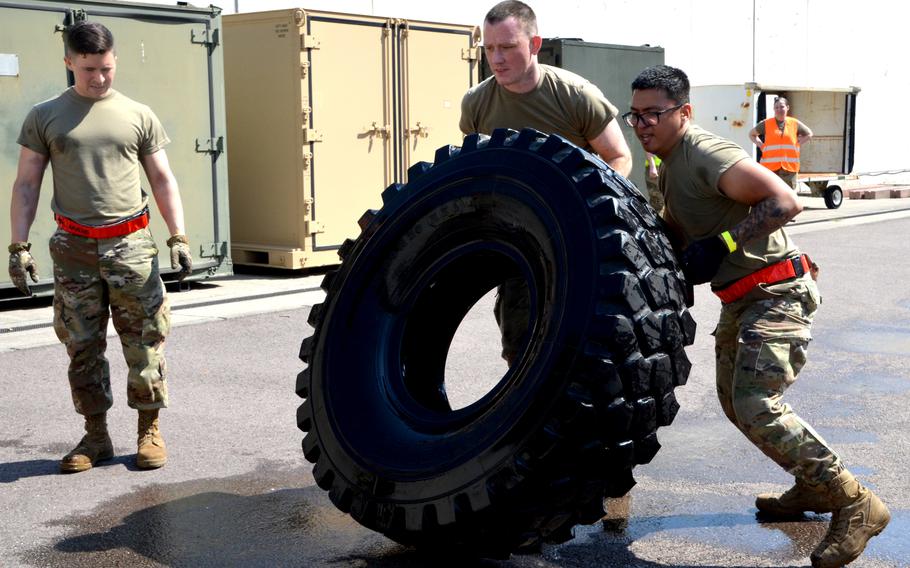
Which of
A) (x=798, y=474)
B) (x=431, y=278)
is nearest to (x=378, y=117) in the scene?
(x=431, y=278)

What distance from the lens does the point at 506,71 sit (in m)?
4.75

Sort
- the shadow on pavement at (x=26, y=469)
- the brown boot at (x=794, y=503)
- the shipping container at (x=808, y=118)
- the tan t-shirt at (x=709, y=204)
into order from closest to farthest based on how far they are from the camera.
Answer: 1. the tan t-shirt at (x=709, y=204)
2. the brown boot at (x=794, y=503)
3. the shadow on pavement at (x=26, y=469)
4. the shipping container at (x=808, y=118)

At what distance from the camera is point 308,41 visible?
1095 cm

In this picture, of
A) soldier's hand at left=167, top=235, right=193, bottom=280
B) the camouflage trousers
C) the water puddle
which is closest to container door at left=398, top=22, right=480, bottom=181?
the water puddle

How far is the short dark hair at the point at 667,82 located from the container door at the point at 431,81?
7916mm

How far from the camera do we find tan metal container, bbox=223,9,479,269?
1112 centimetres

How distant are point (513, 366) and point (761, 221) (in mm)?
922

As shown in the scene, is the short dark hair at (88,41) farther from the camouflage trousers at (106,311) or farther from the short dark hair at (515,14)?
the short dark hair at (515,14)

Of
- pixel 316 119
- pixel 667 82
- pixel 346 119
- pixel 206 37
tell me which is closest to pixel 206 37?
pixel 206 37

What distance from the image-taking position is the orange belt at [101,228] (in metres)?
5.08

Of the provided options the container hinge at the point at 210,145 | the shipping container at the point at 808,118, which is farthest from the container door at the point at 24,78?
the shipping container at the point at 808,118

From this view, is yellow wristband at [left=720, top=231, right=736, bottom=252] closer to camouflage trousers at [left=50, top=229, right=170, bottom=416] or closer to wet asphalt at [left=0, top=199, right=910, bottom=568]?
wet asphalt at [left=0, top=199, right=910, bottom=568]

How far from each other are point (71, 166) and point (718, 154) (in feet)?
9.02

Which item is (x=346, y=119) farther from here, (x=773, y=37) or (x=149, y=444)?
(x=773, y=37)
